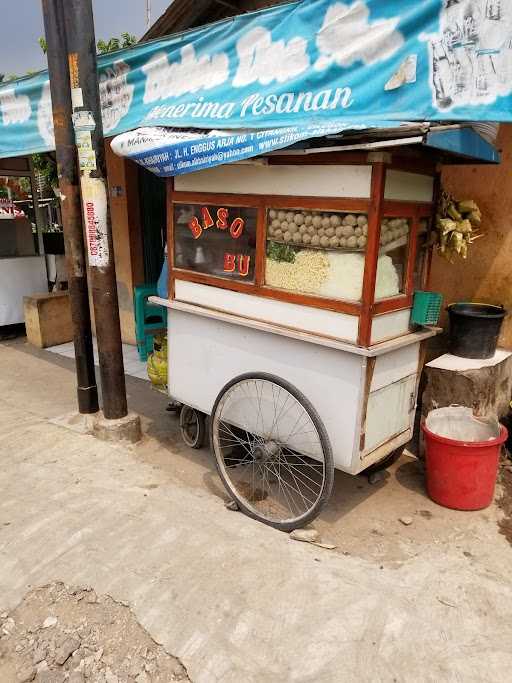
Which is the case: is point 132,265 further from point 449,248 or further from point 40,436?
point 449,248

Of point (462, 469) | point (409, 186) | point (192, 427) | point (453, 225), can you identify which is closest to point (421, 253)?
point (453, 225)

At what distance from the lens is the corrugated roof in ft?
16.1

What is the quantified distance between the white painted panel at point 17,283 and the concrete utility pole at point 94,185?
4.44 meters

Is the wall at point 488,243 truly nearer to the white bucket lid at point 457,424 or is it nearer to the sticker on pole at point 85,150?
the white bucket lid at point 457,424

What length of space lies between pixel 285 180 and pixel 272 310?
77 centimetres

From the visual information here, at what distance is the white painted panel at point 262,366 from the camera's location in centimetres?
299

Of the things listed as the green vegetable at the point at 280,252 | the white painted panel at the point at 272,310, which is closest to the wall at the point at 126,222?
the white painted panel at the point at 272,310

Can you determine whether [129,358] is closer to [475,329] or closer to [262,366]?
[262,366]

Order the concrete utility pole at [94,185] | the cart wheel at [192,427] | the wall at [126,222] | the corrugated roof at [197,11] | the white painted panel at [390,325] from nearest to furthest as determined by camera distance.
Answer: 1. the white painted panel at [390,325]
2. the concrete utility pole at [94,185]
3. the cart wheel at [192,427]
4. the corrugated roof at [197,11]
5. the wall at [126,222]

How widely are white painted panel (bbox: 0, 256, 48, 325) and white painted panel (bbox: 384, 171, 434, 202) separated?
6.49 m

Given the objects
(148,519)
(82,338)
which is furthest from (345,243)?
(82,338)

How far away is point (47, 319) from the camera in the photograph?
7289mm

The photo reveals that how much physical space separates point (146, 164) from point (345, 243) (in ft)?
4.71

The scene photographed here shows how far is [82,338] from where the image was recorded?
173 inches
